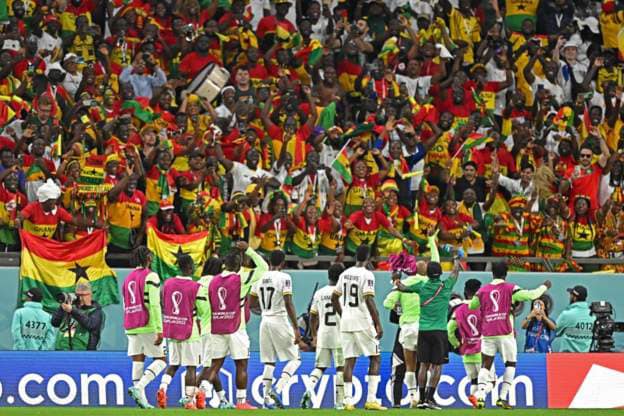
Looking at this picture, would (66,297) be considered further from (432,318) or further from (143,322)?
(432,318)

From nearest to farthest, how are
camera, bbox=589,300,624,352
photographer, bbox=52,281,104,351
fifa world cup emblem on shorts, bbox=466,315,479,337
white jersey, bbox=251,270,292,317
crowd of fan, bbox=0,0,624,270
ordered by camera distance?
white jersey, bbox=251,270,292,317
fifa world cup emblem on shorts, bbox=466,315,479,337
photographer, bbox=52,281,104,351
camera, bbox=589,300,624,352
crowd of fan, bbox=0,0,624,270

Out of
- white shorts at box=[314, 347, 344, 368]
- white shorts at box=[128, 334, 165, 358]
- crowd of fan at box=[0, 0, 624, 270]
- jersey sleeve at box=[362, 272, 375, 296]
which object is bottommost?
white shorts at box=[314, 347, 344, 368]

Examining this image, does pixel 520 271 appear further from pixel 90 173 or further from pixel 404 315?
pixel 90 173

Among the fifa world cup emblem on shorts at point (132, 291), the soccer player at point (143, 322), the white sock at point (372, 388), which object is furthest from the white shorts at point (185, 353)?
the white sock at point (372, 388)

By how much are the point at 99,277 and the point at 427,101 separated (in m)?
6.97

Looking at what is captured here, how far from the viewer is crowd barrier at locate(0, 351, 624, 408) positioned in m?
20.8

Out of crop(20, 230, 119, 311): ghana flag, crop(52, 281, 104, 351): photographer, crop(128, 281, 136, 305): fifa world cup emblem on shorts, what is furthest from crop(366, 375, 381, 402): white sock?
crop(20, 230, 119, 311): ghana flag

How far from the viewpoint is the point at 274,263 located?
20.0m

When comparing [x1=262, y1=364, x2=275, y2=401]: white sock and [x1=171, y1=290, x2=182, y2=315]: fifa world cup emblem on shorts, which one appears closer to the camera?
[x1=171, y1=290, x2=182, y2=315]: fifa world cup emblem on shorts

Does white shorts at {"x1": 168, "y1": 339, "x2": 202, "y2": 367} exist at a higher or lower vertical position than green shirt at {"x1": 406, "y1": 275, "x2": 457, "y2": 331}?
lower

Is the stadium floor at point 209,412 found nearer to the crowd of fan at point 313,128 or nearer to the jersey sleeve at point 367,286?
the jersey sleeve at point 367,286

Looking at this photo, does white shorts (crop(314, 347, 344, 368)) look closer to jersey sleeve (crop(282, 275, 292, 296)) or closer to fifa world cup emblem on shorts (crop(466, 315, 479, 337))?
jersey sleeve (crop(282, 275, 292, 296))

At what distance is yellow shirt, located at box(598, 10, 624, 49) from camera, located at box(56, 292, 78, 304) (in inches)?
490

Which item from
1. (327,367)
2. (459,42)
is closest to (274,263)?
(327,367)
